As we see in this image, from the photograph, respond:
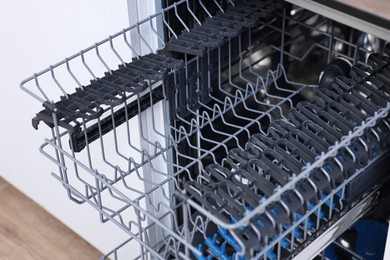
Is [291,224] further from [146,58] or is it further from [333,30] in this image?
[333,30]

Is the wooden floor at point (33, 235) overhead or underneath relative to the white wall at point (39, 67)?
underneath

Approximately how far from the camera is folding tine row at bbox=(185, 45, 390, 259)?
0.88 m

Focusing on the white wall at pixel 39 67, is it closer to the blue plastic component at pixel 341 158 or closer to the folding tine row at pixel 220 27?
the folding tine row at pixel 220 27

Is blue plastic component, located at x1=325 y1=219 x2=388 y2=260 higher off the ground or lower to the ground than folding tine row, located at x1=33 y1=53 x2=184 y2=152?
lower

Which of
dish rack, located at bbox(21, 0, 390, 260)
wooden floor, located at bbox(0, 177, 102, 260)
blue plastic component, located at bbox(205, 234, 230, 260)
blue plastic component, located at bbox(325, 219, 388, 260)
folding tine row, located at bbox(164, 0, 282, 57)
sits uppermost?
folding tine row, located at bbox(164, 0, 282, 57)

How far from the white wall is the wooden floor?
0.15ft

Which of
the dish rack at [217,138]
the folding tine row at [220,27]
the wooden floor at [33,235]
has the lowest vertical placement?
the wooden floor at [33,235]

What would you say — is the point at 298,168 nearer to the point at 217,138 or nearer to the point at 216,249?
the point at 216,249

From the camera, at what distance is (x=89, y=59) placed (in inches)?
50.1

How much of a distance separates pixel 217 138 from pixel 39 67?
1.21 ft

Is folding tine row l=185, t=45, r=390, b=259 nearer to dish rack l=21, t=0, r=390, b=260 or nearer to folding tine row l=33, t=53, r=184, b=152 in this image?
dish rack l=21, t=0, r=390, b=260

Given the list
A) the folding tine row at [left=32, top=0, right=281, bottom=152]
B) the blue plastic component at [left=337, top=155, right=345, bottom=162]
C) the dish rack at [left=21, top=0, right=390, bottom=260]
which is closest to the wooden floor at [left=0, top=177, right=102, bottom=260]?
the dish rack at [left=21, top=0, right=390, bottom=260]

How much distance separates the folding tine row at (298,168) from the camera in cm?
88

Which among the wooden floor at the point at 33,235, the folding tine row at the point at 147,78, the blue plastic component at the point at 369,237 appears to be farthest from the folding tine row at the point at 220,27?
the wooden floor at the point at 33,235
